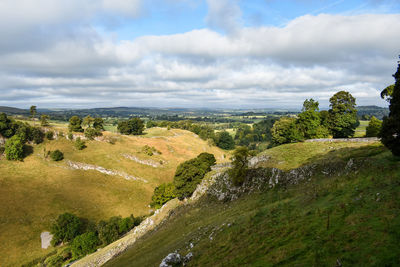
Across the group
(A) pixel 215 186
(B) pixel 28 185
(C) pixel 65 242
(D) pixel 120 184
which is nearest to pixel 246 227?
(A) pixel 215 186

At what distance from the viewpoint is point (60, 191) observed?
68.6 metres

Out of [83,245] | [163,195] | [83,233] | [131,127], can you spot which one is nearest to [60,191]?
[83,233]

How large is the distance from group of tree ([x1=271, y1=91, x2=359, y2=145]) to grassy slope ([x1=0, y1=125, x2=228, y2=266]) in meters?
55.8

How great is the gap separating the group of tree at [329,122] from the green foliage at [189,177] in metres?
26.8

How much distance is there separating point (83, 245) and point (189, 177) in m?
30.0

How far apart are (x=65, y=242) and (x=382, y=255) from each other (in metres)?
67.1

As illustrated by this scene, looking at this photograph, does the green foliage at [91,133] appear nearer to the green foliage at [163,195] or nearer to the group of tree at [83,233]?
the group of tree at [83,233]

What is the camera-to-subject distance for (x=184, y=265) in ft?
56.9

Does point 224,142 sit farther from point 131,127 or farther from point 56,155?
point 56,155

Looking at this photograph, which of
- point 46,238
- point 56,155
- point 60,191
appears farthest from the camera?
point 56,155

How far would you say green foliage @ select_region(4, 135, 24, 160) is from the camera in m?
75.4

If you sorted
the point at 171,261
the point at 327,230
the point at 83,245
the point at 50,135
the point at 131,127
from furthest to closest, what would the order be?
the point at 131,127 < the point at 50,135 < the point at 83,245 < the point at 171,261 < the point at 327,230

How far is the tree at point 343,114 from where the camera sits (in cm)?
5425

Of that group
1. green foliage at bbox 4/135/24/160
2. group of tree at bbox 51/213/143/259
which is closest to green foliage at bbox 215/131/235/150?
group of tree at bbox 51/213/143/259
